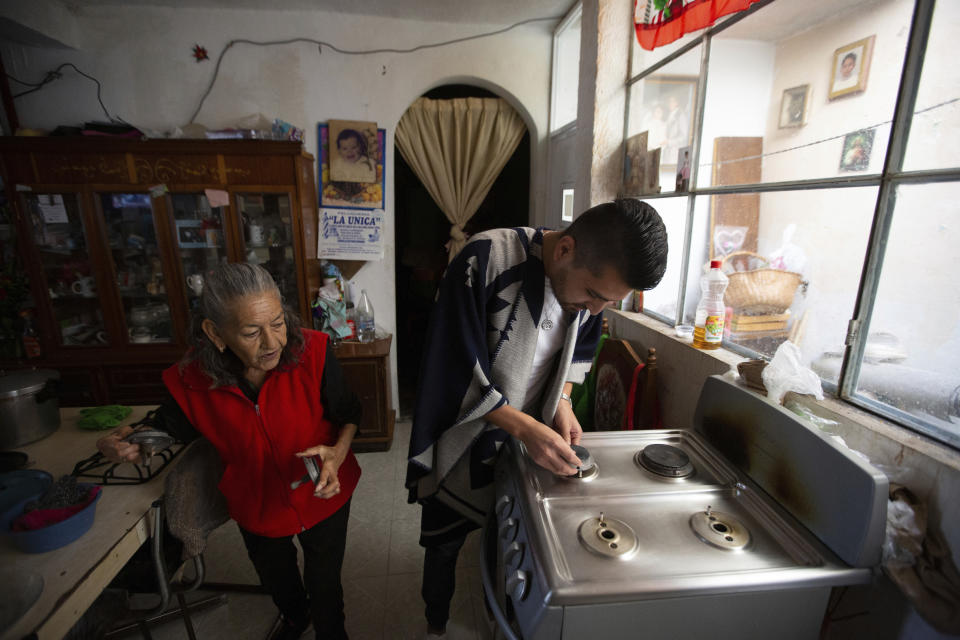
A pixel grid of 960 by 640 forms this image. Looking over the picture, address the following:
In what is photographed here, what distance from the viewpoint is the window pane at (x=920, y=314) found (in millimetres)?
884

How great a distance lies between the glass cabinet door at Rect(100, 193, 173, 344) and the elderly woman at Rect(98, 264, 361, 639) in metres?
2.01

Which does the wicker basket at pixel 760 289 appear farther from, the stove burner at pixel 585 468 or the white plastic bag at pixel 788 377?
the stove burner at pixel 585 468

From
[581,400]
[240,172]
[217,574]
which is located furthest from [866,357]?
[240,172]

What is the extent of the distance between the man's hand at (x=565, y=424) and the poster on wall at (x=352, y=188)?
88.7 inches

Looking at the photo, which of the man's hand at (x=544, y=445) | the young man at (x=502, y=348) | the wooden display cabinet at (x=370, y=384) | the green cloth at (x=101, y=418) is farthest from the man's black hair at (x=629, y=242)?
the wooden display cabinet at (x=370, y=384)

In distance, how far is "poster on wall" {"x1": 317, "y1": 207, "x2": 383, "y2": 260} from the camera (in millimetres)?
2939

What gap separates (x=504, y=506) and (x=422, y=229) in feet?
13.1

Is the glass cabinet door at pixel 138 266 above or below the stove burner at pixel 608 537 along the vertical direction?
above

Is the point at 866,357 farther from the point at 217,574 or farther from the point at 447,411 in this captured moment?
the point at 217,574

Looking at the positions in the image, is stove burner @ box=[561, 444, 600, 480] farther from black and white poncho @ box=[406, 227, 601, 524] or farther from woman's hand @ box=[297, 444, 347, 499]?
woman's hand @ box=[297, 444, 347, 499]

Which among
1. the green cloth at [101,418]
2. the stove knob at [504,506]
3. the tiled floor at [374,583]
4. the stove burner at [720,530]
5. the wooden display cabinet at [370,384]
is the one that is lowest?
the tiled floor at [374,583]

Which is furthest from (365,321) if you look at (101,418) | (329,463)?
(329,463)

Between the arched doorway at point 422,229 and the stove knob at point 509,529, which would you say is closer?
the stove knob at point 509,529

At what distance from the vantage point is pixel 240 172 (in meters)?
2.55
